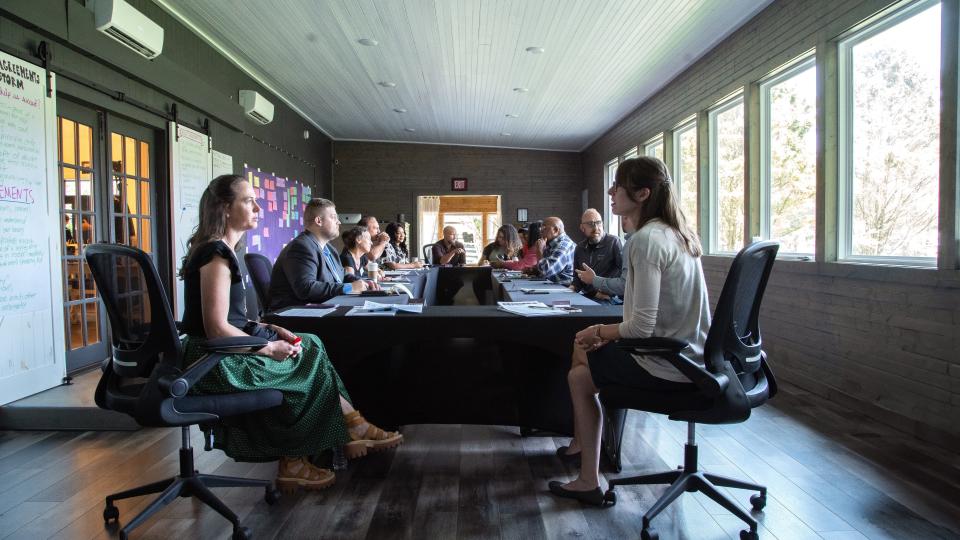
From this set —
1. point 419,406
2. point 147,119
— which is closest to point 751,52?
point 419,406

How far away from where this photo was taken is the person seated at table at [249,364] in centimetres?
206

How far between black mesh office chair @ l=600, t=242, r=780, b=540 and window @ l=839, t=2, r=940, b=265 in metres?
1.98

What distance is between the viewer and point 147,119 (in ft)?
16.9

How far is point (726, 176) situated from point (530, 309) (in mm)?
4066

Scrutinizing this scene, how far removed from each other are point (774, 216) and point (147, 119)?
5481mm

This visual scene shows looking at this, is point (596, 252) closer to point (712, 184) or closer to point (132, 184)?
point (712, 184)

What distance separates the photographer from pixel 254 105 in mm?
7051

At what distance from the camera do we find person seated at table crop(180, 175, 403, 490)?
2.06 meters

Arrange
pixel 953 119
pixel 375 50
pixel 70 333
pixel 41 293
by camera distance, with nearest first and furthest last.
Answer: pixel 953 119 → pixel 41 293 → pixel 70 333 → pixel 375 50

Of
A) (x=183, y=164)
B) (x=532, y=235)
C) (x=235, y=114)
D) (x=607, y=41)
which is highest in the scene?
(x=607, y=41)

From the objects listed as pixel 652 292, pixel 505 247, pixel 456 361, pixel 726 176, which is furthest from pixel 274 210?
pixel 652 292

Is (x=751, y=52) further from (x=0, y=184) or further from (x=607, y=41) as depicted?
(x=0, y=184)

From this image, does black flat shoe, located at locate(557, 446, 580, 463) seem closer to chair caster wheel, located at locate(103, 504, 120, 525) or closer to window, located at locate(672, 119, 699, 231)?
chair caster wheel, located at locate(103, 504, 120, 525)

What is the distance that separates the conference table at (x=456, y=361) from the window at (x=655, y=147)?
15.6ft
